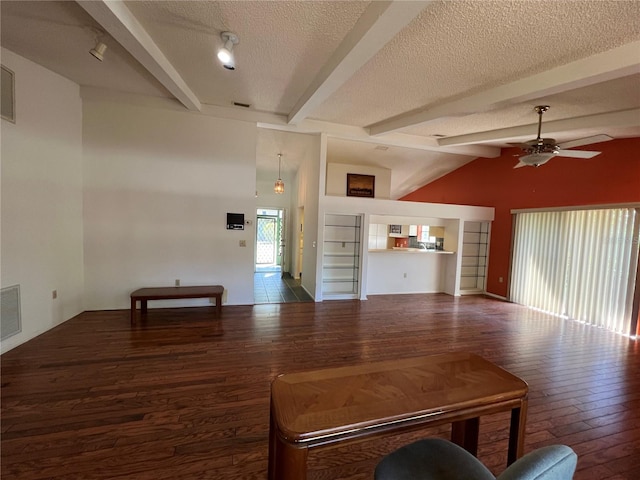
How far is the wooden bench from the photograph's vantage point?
404 centimetres

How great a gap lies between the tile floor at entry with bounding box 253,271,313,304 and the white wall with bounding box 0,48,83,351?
2814 millimetres

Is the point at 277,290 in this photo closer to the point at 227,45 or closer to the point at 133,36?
the point at 227,45

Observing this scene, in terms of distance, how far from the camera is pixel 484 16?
218cm

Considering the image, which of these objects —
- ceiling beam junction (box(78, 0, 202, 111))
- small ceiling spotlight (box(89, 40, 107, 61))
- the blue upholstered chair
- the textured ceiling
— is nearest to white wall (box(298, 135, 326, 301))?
the textured ceiling

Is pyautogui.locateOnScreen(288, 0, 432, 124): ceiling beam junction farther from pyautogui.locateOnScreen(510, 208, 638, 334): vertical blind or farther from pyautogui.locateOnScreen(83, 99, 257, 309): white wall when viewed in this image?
pyautogui.locateOnScreen(510, 208, 638, 334): vertical blind

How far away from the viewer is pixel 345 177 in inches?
282

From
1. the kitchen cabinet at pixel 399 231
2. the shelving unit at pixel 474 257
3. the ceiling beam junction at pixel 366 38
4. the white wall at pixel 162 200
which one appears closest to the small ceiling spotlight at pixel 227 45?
the ceiling beam junction at pixel 366 38

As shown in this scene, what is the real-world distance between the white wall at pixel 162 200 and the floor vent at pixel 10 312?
1230 mm

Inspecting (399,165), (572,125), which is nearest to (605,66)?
(572,125)

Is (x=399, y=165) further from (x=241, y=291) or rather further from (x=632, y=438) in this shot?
(x=632, y=438)

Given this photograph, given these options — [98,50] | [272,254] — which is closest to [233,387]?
[98,50]

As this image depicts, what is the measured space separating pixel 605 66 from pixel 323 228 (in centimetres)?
409

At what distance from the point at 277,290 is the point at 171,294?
252cm

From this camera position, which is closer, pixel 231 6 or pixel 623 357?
pixel 231 6
